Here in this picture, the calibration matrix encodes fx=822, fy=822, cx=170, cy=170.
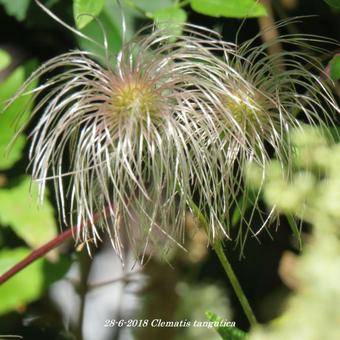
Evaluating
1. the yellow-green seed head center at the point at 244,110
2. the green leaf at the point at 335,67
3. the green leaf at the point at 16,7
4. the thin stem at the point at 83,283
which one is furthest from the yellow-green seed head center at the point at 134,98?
the thin stem at the point at 83,283

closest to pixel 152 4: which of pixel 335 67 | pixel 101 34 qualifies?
pixel 101 34

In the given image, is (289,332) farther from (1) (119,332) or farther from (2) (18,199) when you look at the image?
(1) (119,332)

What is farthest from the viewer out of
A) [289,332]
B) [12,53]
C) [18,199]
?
[12,53]

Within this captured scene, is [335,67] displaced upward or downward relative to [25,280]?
upward

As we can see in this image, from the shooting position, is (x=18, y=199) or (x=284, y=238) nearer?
(x=18, y=199)

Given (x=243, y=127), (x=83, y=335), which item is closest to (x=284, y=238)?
(x=83, y=335)

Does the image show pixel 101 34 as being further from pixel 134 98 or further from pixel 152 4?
pixel 134 98
